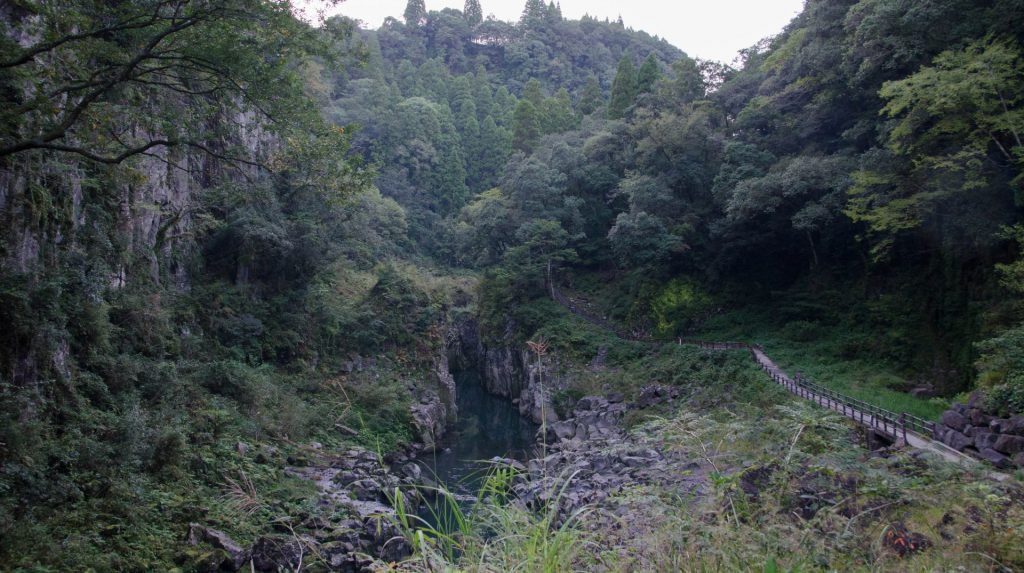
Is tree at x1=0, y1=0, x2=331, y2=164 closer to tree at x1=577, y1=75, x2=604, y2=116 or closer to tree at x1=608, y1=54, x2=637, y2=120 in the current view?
tree at x1=608, y1=54, x2=637, y2=120

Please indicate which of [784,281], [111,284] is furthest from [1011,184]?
[111,284]

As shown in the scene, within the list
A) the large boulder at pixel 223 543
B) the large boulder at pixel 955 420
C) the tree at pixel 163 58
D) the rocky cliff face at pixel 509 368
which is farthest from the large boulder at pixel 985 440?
the rocky cliff face at pixel 509 368

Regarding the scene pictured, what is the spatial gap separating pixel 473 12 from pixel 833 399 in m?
75.0

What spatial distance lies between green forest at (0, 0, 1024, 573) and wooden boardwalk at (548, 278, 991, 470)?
0.29 metres

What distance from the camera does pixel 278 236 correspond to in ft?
56.9

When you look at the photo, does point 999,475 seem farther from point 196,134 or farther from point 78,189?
point 78,189

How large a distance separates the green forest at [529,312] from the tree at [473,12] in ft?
151

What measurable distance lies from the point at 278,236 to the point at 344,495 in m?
9.44

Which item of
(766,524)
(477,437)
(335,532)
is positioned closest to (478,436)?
(477,437)

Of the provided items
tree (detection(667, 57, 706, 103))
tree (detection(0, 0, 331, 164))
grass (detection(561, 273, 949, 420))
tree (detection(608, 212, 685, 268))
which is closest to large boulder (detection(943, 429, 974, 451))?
grass (detection(561, 273, 949, 420))

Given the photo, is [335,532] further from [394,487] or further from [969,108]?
[969,108]

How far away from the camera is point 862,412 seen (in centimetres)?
1157

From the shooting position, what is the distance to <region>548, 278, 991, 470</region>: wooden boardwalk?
923 cm

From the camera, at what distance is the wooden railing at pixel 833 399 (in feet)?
33.8
